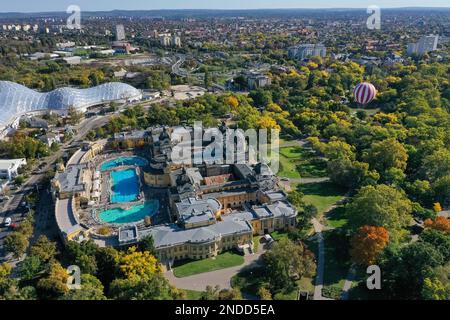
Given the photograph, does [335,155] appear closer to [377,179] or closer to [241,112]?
[377,179]

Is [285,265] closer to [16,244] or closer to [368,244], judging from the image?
[368,244]

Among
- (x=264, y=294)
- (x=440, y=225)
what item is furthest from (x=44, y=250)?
(x=440, y=225)

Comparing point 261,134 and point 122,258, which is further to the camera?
point 261,134

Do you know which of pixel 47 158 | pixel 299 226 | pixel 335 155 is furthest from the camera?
pixel 47 158

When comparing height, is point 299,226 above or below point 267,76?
below
